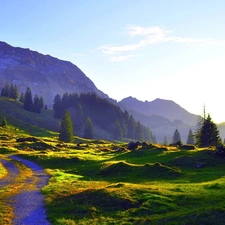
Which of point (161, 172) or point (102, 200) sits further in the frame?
point (161, 172)

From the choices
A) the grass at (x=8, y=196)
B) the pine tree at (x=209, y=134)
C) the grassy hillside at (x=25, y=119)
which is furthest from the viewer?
the grassy hillside at (x=25, y=119)

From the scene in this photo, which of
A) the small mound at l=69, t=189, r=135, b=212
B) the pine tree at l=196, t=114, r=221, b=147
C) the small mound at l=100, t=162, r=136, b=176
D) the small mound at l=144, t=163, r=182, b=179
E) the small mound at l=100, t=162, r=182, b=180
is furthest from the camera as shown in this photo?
the pine tree at l=196, t=114, r=221, b=147

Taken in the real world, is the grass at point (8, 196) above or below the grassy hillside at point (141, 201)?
below

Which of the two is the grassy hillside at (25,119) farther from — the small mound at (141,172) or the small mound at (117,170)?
the small mound at (141,172)

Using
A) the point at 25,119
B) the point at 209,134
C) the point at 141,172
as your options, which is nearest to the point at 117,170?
the point at 141,172

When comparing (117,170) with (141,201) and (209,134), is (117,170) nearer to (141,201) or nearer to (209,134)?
(141,201)

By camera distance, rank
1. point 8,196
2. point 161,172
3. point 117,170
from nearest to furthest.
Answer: point 8,196 → point 161,172 → point 117,170

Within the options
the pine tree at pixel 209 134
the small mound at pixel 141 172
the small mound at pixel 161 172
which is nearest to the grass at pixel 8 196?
the small mound at pixel 141 172

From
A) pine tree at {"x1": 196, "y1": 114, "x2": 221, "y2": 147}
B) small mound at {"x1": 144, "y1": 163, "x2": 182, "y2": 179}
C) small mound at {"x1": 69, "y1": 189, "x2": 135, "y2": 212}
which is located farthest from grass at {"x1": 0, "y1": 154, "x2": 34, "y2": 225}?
pine tree at {"x1": 196, "y1": 114, "x2": 221, "y2": 147}

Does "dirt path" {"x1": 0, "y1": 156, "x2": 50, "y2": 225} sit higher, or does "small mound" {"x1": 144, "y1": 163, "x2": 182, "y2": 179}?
"small mound" {"x1": 144, "y1": 163, "x2": 182, "y2": 179}

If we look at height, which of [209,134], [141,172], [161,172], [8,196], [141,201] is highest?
[209,134]

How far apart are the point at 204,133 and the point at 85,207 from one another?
236 ft

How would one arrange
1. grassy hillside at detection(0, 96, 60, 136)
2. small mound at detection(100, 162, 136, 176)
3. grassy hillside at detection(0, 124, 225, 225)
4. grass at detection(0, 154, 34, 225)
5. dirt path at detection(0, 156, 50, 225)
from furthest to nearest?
grassy hillside at detection(0, 96, 60, 136) → small mound at detection(100, 162, 136, 176) → grass at detection(0, 154, 34, 225) → dirt path at detection(0, 156, 50, 225) → grassy hillside at detection(0, 124, 225, 225)

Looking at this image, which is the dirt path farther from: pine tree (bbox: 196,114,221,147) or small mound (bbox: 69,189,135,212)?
pine tree (bbox: 196,114,221,147)
